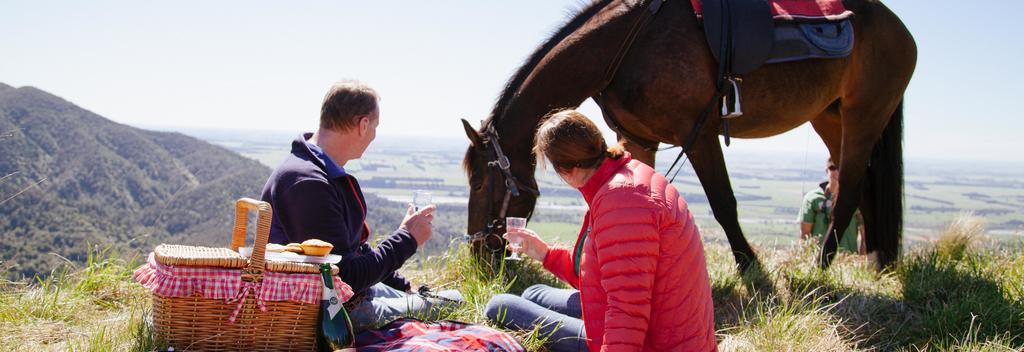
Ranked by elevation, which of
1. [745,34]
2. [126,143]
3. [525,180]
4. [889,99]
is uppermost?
[745,34]

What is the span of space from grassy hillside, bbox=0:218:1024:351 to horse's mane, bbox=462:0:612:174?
1.01 metres

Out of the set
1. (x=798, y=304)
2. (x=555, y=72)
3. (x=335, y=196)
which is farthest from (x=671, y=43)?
(x=335, y=196)

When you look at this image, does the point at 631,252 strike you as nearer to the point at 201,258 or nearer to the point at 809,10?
the point at 201,258

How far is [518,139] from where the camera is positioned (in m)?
4.54

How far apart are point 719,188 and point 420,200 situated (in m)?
2.41

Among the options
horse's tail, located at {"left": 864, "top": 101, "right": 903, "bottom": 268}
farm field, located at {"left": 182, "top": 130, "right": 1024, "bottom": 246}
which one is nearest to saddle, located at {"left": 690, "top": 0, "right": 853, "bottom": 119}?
horse's tail, located at {"left": 864, "top": 101, "right": 903, "bottom": 268}

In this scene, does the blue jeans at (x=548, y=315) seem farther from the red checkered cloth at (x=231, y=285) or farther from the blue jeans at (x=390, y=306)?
the red checkered cloth at (x=231, y=285)

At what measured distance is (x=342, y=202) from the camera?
2740 mm

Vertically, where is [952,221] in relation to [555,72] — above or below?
below

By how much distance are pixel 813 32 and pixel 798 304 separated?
6.74ft

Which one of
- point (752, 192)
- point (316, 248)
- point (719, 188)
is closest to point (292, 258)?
point (316, 248)

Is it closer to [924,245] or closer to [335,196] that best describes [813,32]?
[924,245]

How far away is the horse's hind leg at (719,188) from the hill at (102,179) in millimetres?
9768

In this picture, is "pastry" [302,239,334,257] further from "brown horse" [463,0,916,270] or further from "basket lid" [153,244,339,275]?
"brown horse" [463,0,916,270]
